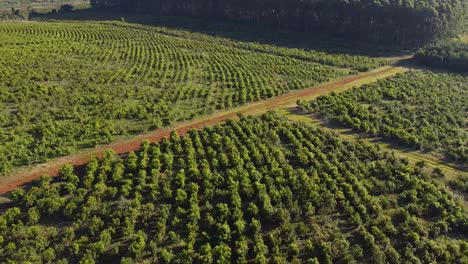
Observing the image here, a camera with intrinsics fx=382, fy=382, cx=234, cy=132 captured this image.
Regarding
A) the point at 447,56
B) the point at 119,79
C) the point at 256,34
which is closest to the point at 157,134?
the point at 119,79

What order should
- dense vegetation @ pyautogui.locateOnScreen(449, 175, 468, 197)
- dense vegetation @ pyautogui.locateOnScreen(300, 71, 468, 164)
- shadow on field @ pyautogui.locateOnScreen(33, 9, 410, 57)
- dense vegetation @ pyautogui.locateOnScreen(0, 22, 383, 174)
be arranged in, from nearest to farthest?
dense vegetation @ pyautogui.locateOnScreen(449, 175, 468, 197) < dense vegetation @ pyautogui.locateOnScreen(0, 22, 383, 174) < dense vegetation @ pyautogui.locateOnScreen(300, 71, 468, 164) < shadow on field @ pyautogui.locateOnScreen(33, 9, 410, 57)

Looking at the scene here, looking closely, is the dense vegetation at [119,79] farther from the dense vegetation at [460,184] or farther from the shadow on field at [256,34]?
the dense vegetation at [460,184]

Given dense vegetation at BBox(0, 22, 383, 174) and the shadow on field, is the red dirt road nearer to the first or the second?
dense vegetation at BBox(0, 22, 383, 174)

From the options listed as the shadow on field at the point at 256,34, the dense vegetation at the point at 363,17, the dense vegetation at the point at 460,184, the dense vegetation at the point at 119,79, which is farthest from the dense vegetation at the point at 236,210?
the dense vegetation at the point at 363,17

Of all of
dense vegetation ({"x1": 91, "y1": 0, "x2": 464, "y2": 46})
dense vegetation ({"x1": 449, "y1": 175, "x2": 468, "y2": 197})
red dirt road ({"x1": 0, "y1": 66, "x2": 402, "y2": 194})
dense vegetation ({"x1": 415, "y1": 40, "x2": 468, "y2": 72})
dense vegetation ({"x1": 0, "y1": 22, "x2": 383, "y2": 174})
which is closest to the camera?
red dirt road ({"x1": 0, "y1": 66, "x2": 402, "y2": 194})

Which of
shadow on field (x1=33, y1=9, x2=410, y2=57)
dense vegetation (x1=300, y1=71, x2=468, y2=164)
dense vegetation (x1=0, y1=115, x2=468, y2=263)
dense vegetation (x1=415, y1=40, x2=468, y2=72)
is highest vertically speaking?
shadow on field (x1=33, y1=9, x2=410, y2=57)

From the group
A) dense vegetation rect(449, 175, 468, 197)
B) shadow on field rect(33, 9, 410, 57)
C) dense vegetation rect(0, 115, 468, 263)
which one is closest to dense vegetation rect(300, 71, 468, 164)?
dense vegetation rect(449, 175, 468, 197)

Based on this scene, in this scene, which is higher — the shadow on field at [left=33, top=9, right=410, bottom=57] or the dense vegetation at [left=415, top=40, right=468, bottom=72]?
the shadow on field at [left=33, top=9, right=410, bottom=57]

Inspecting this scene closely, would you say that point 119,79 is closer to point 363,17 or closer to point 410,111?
point 410,111
